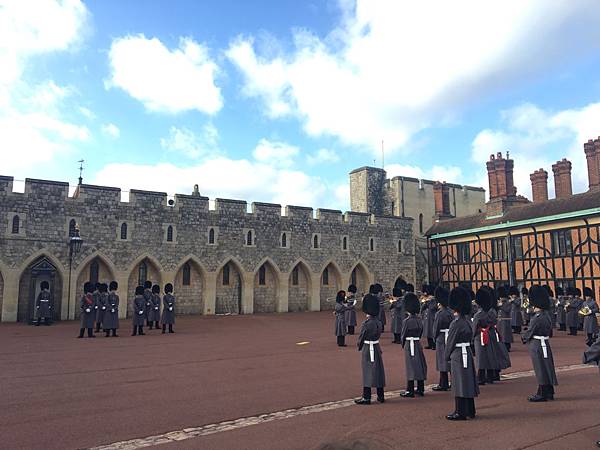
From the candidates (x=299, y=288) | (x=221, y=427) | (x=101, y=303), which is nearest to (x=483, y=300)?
(x=221, y=427)

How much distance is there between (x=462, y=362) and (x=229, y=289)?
18.7m

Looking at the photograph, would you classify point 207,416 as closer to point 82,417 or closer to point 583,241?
point 82,417

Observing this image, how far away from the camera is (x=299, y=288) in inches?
1029

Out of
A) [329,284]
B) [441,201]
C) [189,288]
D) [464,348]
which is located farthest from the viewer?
[441,201]

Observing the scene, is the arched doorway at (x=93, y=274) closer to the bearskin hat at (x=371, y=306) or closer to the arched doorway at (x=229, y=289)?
the arched doorway at (x=229, y=289)

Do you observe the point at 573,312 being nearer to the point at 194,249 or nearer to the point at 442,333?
the point at 442,333

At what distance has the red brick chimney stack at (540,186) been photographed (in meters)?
26.1

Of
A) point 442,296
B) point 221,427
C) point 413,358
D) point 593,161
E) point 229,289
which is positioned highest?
point 593,161

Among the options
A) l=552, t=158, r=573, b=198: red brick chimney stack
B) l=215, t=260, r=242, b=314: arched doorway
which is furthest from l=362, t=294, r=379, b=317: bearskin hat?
l=552, t=158, r=573, b=198: red brick chimney stack

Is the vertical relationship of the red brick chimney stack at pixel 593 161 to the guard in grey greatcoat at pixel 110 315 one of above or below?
above

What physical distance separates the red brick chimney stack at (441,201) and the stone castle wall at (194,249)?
2922 millimetres

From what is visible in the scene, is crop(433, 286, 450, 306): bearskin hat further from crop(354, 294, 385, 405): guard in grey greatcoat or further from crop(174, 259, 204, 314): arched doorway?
Result: crop(174, 259, 204, 314): arched doorway

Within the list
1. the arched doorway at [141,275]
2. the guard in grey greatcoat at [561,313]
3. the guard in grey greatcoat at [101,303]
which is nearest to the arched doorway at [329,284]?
the arched doorway at [141,275]

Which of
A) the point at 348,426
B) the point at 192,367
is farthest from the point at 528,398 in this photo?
the point at 192,367
